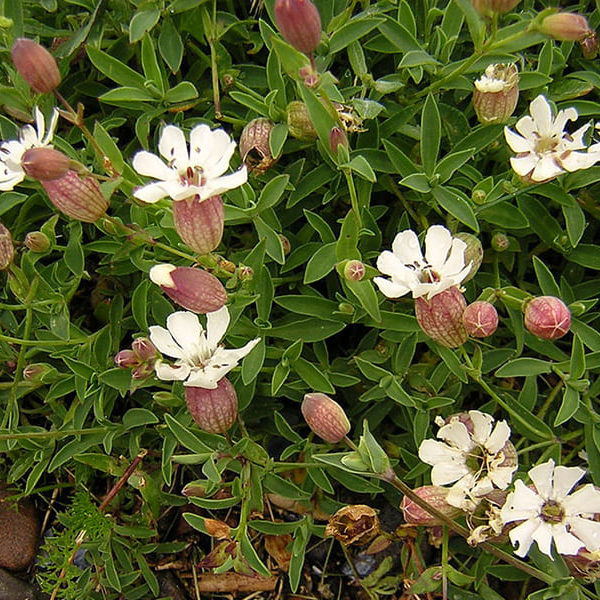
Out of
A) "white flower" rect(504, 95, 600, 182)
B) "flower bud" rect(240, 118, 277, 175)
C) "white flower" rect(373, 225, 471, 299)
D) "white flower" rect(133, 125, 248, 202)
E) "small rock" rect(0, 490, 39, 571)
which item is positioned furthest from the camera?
"small rock" rect(0, 490, 39, 571)

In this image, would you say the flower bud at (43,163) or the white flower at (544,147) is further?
the white flower at (544,147)

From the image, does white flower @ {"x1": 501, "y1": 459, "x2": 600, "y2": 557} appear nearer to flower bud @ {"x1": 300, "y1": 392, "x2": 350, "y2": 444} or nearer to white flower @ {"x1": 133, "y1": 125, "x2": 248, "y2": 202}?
flower bud @ {"x1": 300, "y1": 392, "x2": 350, "y2": 444}

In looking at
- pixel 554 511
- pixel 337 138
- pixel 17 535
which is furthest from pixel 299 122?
pixel 17 535

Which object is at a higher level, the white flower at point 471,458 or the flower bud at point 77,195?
the flower bud at point 77,195

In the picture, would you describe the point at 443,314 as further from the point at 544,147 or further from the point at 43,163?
the point at 43,163

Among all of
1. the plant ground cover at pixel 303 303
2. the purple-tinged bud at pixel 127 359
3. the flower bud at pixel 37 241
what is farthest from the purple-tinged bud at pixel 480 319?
the flower bud at pixel 37 241

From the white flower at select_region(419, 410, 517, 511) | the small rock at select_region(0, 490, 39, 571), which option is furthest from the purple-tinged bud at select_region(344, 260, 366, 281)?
the small rock at select_region(0, 490, 39, 571)

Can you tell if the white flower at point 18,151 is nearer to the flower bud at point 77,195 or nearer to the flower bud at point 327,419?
the flower bud at point 77,195
